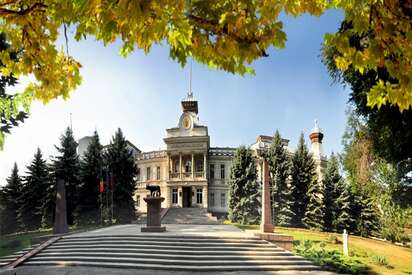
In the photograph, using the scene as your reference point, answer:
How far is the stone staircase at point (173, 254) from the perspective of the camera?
13.1 meters

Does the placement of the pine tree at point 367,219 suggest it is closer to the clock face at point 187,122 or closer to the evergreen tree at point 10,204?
the clock face at point 187,122

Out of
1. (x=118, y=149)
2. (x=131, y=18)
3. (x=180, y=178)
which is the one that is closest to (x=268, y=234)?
(x=131, y=18)

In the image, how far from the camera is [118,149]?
3547cm

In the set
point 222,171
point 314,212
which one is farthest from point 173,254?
point 222,171

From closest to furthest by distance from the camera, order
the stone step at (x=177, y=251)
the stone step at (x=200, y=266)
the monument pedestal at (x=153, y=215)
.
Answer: the stone step at (x=200, y=266) < the stone step at (x=177, y=251) < the monument pedestal at (x=153, y=215)

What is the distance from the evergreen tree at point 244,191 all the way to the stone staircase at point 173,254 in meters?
17.5

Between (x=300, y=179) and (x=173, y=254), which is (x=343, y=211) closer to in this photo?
(x=300, y=179)

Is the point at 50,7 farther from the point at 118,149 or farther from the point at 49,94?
the point at 118,149

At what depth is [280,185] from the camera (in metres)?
34.6

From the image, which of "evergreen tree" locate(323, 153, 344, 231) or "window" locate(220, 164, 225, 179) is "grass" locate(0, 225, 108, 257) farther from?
"window" locate(220, 164, 225, 179)

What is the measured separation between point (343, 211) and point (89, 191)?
2336cm

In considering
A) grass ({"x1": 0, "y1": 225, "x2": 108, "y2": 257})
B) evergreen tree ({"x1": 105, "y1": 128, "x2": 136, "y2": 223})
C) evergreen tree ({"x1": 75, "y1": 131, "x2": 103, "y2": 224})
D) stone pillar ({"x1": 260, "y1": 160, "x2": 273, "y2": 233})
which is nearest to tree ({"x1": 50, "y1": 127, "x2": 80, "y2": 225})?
evergreen tree ({"x1": 75, "y1": 131, "x2": 103, "y2": 224})

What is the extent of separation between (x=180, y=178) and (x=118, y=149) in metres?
9.88

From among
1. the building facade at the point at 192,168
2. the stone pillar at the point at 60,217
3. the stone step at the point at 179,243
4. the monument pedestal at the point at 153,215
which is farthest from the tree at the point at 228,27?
the building facade at the point at 192,168
